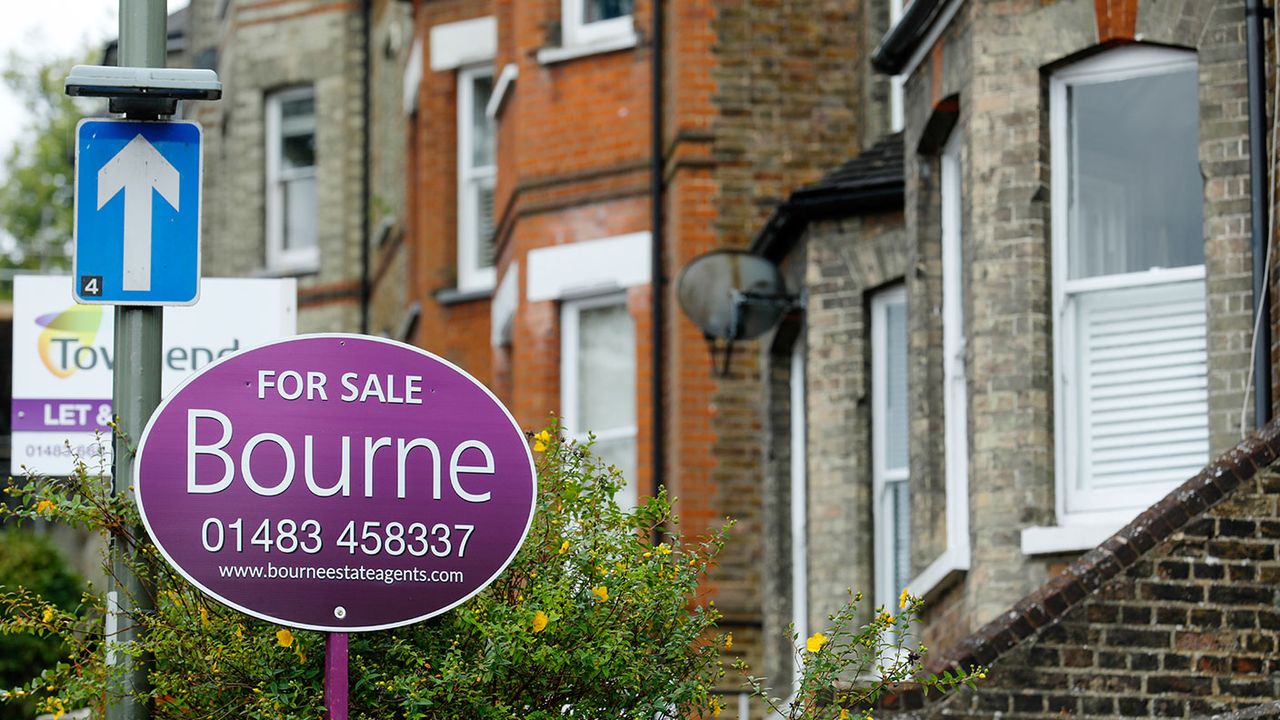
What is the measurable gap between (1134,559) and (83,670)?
181 inches

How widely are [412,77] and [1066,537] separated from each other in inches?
603

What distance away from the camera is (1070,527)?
1271 cm

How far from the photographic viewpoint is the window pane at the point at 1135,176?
12773 mm

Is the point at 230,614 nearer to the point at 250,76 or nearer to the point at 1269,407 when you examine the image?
the point at 1269,407

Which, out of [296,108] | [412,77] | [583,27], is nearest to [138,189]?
[583,27]

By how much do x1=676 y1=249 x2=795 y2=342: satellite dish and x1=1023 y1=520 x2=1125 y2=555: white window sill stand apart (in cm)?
512

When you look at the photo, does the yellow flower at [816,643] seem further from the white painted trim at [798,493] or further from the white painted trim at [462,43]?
the white painted trim at [462,43]

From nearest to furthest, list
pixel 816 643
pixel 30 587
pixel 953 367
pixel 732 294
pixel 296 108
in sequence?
pixel 816 643
pixel 953 367
pixel 732 294
pixel 296 108
pixel 30 587

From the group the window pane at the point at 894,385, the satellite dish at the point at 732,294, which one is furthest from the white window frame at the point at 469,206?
the window pane at the point at 894,385

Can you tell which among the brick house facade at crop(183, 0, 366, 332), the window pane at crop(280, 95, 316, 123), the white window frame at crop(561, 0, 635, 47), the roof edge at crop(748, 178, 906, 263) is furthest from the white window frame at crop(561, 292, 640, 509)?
the window pane at crop(280, 95, 316, 123)

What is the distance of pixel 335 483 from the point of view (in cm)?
762

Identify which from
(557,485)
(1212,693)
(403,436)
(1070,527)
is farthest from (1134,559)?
(403,436)

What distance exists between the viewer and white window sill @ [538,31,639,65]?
808 inches

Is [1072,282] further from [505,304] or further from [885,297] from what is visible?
[505,304]
